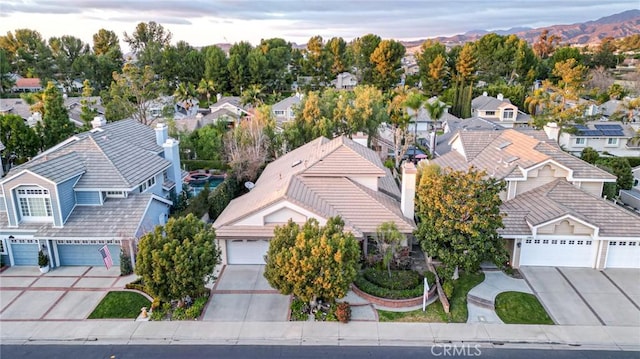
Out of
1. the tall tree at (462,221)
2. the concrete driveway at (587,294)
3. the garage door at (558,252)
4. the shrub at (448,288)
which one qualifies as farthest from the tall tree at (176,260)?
the garage door at (558,252)

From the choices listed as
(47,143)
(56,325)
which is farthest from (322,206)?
(47,143)

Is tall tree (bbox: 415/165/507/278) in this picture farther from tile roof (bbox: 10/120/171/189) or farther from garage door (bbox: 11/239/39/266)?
garage door (bbox: 11/239/39/266)

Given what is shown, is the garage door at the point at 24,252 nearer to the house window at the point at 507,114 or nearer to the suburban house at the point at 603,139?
the suburban house at the point at 603,139

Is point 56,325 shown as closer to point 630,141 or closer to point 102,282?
point 102,282

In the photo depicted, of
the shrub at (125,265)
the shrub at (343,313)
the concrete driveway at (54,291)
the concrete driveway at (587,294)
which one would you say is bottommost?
the concrete driveway at (587,294)

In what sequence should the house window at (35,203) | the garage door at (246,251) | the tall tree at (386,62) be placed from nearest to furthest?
the house window at (35,203), the garage door at (246,251), the tall tree at (386,62)

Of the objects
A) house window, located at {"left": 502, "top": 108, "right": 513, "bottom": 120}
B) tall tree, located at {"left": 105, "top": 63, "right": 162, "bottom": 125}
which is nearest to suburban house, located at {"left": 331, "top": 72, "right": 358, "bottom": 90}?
house window, located at {"left": 502, "top": 108, "right": 513, "bottom": 120}
